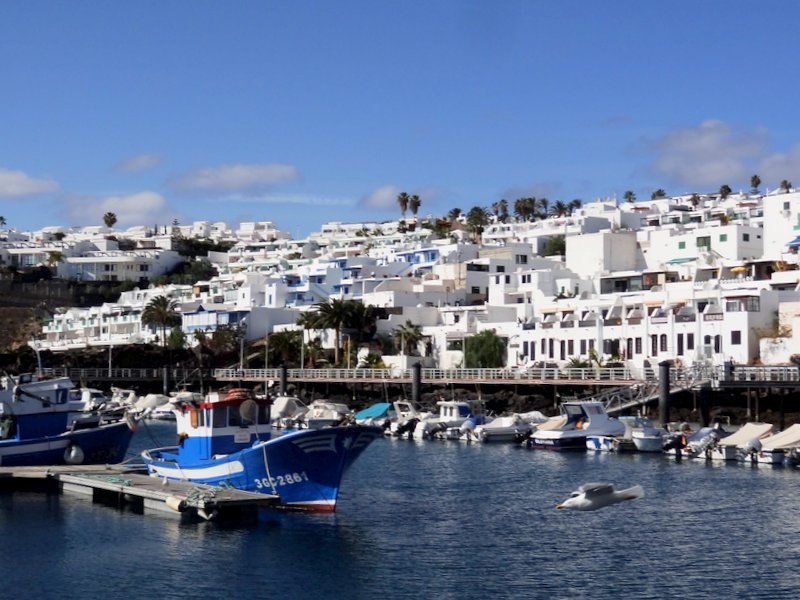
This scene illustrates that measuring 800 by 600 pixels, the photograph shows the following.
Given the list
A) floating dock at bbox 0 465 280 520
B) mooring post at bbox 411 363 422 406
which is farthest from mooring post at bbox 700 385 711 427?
floating dock at bbox 0 465 280 520

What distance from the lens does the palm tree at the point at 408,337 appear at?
339 feet

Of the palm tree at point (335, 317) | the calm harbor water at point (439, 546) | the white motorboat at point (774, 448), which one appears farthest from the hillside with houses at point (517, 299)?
the calm harbor water at point (439, 546)

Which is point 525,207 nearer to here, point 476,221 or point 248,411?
point 476,221

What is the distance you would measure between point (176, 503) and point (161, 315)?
87.4 m

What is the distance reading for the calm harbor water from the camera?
104 feet

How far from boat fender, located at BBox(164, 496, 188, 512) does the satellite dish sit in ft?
13.7

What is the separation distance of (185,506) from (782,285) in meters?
60.7

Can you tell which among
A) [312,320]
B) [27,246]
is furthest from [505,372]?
[27,246]

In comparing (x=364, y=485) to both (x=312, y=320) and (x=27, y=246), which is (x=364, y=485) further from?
(x=27, y=246)

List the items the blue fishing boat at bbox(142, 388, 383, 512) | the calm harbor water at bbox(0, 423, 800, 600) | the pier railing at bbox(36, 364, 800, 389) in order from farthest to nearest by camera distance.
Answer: the pier railing at bbox(36, 364, 800, 389) → the blue fishing boat at bbox(142, 388, 383, 512) → the calm harbor water at bbox(0, 423, 800, 600)

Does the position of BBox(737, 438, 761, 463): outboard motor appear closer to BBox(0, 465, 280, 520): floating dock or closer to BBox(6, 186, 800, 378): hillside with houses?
BBox(6, 186, 800, 378): hillside with houses

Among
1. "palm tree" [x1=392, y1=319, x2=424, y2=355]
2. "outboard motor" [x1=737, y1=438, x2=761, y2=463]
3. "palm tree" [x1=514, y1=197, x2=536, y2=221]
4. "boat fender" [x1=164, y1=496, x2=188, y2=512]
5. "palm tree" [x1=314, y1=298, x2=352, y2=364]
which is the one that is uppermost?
"palm tree" [x1=514, y1=197, x2=536, y2=221]

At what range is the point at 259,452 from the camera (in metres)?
40.5

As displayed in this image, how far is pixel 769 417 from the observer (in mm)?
71250
